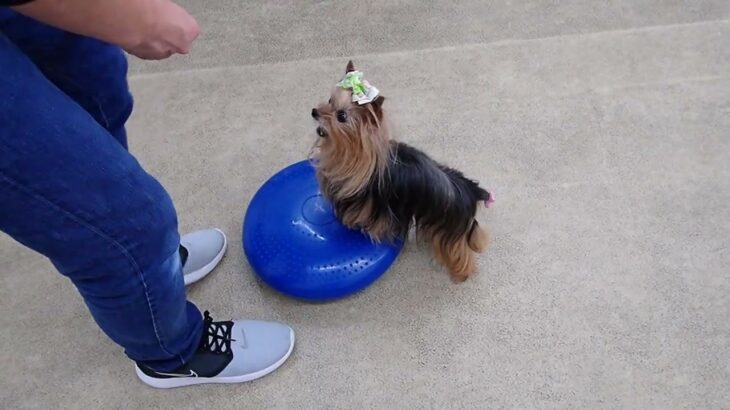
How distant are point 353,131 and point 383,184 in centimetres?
15

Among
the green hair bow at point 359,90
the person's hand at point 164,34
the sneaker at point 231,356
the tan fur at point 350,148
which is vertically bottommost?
the sneaker at point 231,356

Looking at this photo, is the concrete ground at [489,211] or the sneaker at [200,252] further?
the sneaker at [200,252]

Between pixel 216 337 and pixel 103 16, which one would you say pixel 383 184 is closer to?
pixel 216 337

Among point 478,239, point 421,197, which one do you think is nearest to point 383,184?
point 421,197

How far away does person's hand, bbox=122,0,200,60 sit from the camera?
79cm

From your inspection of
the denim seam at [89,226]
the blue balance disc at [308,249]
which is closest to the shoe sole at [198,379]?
the blue balance disc at [308,249]

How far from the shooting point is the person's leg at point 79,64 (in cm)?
92

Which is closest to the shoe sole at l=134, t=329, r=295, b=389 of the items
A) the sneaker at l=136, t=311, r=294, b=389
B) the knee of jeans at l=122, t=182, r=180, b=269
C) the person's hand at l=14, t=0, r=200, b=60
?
the sneaker at l=136, t=311, r=294, b=389

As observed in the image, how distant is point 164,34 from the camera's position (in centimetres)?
81

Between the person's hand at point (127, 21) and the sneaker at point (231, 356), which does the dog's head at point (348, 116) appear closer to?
the person's hand at point (127, 21)

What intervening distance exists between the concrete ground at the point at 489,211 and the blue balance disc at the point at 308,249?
0.27 feet

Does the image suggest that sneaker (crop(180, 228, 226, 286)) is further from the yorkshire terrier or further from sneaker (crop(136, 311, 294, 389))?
the yorkshire terrier

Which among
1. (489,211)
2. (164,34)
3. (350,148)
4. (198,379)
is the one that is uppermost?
(164,34)

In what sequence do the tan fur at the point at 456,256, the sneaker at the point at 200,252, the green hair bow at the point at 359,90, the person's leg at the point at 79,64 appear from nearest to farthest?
the person's leg at the point at 79,64
the green hair bow at the point at 359,90
the tan fur at the point at 456,256
the sneaker at the point at 200,252
